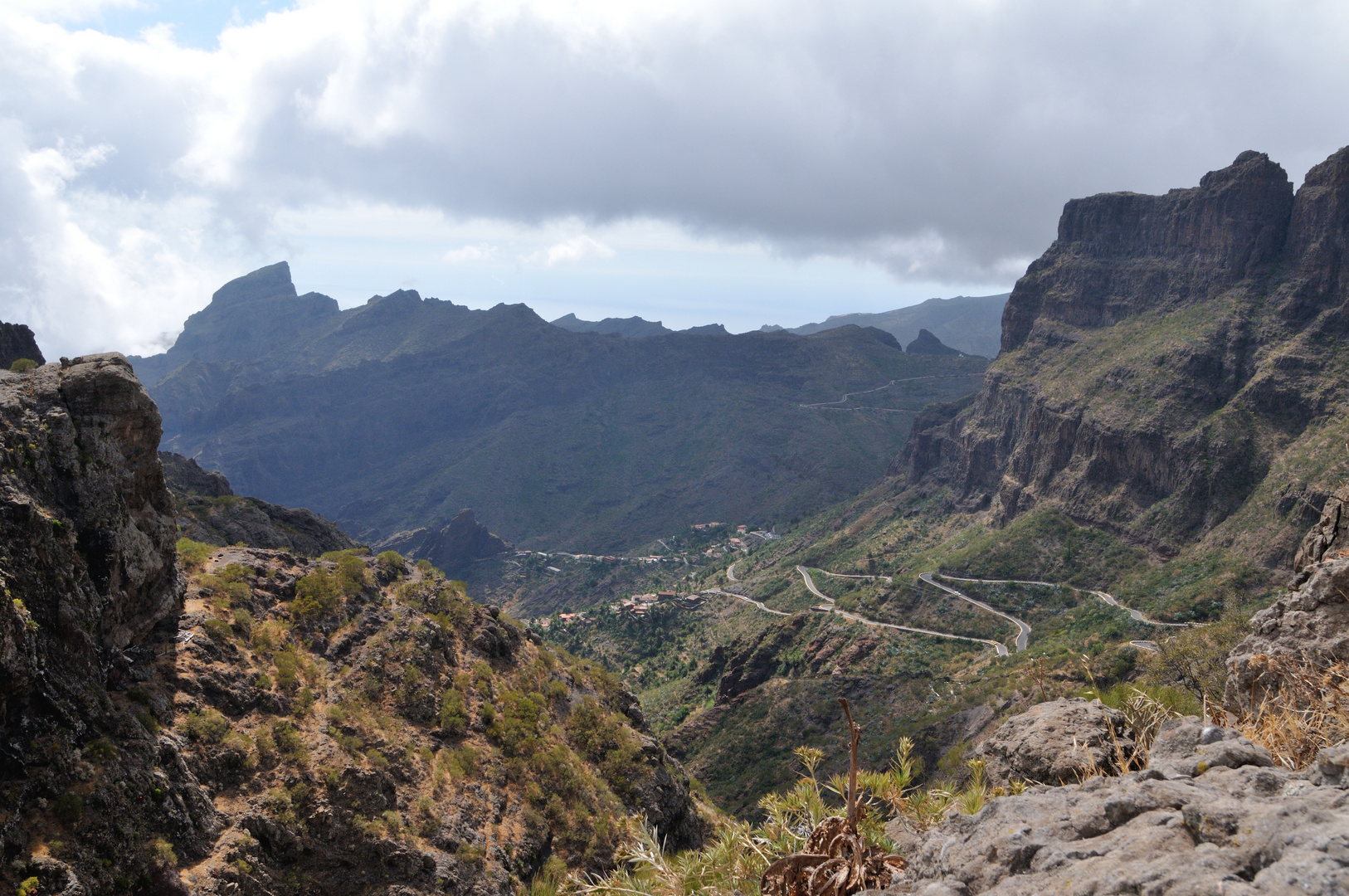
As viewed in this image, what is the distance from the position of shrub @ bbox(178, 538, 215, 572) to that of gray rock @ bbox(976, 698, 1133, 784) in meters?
27.4

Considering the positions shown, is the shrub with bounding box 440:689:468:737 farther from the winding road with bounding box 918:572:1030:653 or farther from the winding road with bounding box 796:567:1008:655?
the winding road with bounding box 796:567:1008:655

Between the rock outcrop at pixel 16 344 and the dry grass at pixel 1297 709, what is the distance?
2645 inches

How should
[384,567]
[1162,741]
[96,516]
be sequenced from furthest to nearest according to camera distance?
[384,567] → [96,516] → [1162,741]

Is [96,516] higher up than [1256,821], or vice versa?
[96,516]

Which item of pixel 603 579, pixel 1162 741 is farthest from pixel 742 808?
pixel 603 579

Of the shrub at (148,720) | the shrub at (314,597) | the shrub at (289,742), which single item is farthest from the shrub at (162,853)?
the shrub at (314,597)

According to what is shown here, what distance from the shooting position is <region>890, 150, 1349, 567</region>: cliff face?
3024 inches

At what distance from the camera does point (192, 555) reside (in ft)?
90.9

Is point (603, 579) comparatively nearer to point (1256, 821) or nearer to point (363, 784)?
point (363, 784)

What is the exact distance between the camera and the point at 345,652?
90.0 feet

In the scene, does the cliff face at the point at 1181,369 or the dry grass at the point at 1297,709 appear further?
the cliff face at the point at 1181,369

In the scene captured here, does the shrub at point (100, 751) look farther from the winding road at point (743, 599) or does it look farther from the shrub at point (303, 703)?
the winding road at point (743, 599)

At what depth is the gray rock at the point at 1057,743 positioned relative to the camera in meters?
9.70

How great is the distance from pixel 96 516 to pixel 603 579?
14361 cm
